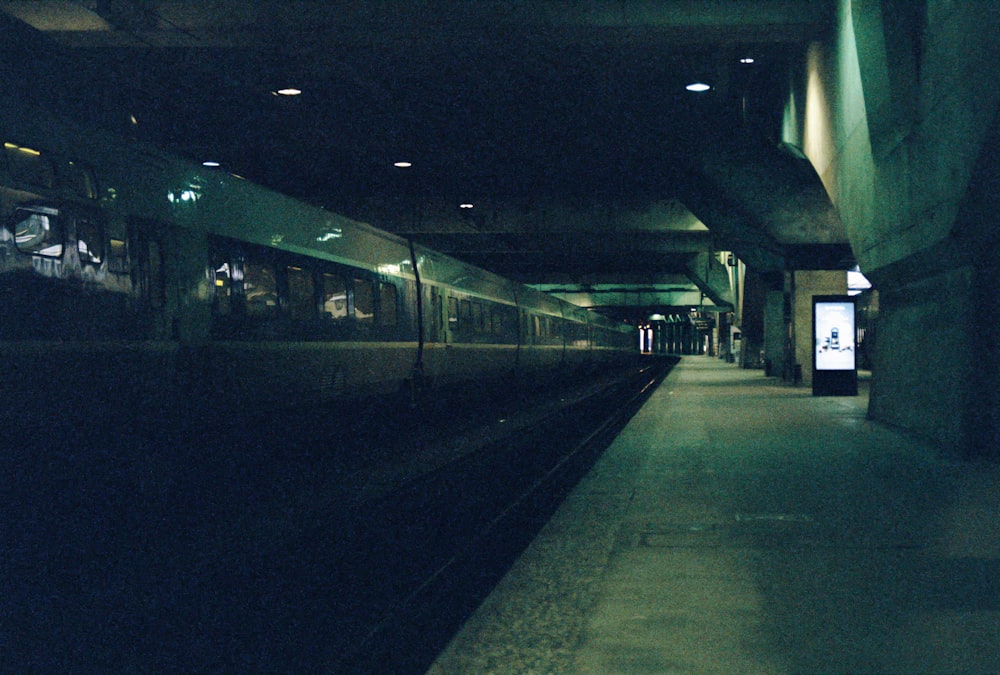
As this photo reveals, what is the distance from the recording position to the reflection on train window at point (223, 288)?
10578 mm

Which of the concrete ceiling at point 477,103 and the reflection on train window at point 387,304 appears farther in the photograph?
the reflection on train window at point 387,304

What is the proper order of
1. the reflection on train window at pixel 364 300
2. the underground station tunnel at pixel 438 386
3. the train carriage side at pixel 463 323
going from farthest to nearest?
the train carriage side at pixel 463 323
the reflection on train window at pixel 364 300
the underground station tunnel at pixel 438 386

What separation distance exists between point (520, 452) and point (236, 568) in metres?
8.74

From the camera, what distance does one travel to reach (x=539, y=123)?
2294 cm

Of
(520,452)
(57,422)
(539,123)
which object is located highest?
(539,123)

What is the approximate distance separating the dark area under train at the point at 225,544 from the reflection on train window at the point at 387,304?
2937 millimetres

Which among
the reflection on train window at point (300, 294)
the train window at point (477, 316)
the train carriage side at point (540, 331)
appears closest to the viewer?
the reflection on train window at point (300, 294)

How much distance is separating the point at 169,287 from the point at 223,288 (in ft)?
3.87

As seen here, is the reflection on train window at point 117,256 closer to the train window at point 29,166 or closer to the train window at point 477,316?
the train window at point 29,166

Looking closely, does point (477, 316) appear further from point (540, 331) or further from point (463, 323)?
point (540, 331)

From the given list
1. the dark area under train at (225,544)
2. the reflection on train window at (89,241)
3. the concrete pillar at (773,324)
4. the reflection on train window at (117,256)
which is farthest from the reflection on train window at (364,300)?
the concrete pillar at (773,324)

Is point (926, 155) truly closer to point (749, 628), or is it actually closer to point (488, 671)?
point (749, 628)

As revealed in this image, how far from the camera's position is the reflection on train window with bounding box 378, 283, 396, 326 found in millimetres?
16500

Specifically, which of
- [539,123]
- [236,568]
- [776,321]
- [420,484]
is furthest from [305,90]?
[776,321]
